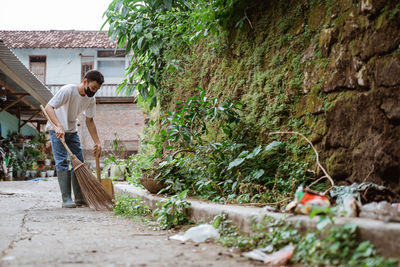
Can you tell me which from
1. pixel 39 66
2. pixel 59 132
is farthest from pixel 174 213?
pixel 39 66

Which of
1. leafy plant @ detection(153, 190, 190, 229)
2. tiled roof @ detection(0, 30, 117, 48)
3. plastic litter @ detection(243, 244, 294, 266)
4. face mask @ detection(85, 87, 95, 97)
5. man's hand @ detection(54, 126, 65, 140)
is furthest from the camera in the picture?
tiled roof @ detection(0, 30, 117, 48)

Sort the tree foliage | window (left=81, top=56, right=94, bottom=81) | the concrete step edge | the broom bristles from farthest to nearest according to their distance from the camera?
window (left=81, top=56, right=94, bottom=81), the tree foliage, the broom bristles, the concrete step edge

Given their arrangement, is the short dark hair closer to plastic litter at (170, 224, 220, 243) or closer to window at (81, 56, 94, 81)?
plastic litter at (170, 224, 220, 243)

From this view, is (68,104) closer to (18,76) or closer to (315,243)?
(315,243)

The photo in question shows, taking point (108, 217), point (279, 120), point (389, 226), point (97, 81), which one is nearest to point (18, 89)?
point (97, 81)

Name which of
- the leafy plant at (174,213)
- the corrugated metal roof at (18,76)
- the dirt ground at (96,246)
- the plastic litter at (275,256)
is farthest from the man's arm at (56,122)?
the corrugated metal roof at (18,76)

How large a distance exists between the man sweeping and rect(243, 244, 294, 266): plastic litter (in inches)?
118

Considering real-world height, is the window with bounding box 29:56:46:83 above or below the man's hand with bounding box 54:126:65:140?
above

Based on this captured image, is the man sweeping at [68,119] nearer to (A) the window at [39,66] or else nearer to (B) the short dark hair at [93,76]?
(B) the short dark hair at [93,76]

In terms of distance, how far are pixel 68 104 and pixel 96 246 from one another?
2668 mm

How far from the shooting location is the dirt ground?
1698mm

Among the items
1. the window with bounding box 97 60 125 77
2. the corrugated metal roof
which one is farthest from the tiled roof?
the corrugated metal roof

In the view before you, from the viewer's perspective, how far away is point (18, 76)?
30.7 feet

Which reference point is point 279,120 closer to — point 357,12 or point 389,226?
point 357,12
